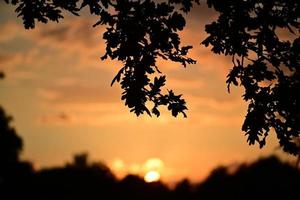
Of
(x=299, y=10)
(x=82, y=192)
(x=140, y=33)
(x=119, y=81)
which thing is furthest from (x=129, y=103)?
(x=82, y=192)

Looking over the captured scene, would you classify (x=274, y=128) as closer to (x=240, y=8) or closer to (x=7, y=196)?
(x=240, y=8)

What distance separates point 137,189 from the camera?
38.9 m

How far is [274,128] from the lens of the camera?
988cm

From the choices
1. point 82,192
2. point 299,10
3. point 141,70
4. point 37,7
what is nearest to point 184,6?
point 141,70

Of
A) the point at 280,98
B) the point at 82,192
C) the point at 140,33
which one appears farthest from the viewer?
the point at 82,192

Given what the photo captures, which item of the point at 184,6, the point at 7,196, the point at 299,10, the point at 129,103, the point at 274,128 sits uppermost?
the point at 7,196

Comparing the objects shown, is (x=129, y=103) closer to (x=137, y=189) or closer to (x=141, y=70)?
(x=141, y=70)

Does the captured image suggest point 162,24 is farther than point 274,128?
No

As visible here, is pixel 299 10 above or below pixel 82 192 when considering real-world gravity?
below

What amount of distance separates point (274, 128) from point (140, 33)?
3.57 metres

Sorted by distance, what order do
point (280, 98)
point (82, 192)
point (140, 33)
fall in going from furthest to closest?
point (82, 192), point (280, 98), point (140, 33)

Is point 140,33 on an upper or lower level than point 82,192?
lower

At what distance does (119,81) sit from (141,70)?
62 cm

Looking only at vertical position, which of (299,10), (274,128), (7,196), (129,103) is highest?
(7,196)
